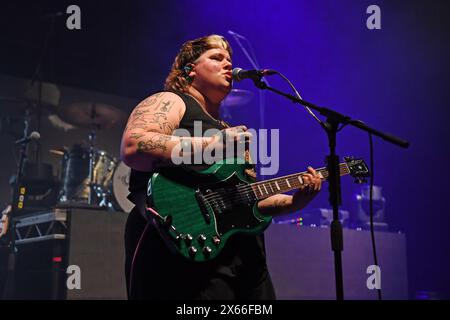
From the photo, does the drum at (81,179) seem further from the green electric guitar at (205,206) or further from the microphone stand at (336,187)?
the microphone stand at (336,187)

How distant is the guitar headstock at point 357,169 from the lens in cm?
307

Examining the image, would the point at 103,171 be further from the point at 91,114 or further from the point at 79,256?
the point at 79,256

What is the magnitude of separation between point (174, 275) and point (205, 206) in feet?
1.08

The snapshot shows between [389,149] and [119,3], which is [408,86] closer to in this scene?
[389,149]

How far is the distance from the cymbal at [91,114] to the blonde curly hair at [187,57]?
4.28 metres

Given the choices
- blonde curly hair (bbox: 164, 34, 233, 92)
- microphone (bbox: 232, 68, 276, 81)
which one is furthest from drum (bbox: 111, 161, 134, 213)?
microphone (bbox: 232, 68, 276, 81)

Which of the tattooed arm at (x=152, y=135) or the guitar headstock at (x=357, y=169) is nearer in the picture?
the tattooed arm at (x=152, y=135)

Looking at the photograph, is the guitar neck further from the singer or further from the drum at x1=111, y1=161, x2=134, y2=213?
the drum at x1=111, y1=161, x2=134, y2=213

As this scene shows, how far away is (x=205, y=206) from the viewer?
Result: 244 cm

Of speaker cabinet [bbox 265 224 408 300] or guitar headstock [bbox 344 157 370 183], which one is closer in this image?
guitar headstock [bbox 344 157 370 183]

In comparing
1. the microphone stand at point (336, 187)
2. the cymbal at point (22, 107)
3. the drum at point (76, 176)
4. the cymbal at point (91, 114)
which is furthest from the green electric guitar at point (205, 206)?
the cymbal at point (22, 107)

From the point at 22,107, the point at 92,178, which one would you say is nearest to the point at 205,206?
the point at 92,178

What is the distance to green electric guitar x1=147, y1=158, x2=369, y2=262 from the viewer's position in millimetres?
2316

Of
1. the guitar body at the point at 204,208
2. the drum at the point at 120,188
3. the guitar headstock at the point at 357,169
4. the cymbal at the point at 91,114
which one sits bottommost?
the guitar body at the point at 204,208
